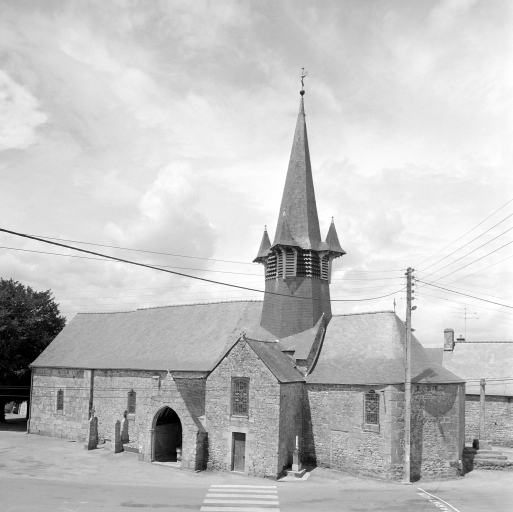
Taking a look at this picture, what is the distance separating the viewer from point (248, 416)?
28594 millimetres

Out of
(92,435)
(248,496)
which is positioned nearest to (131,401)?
(92,435)

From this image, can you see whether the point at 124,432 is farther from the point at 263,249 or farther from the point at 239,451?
the point at 263,249

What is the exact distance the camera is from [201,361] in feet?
113

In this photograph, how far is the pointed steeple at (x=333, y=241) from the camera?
35828 millimetres

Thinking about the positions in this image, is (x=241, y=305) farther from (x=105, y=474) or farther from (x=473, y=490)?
(x=473, y=490)

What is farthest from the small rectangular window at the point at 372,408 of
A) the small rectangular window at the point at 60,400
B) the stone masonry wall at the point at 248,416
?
the small rectangular window at the point at 60,400

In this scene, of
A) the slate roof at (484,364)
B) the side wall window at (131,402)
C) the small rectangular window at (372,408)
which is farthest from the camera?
the slate roof at (484,364)

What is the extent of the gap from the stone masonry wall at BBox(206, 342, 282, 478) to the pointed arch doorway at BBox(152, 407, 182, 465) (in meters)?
3.44

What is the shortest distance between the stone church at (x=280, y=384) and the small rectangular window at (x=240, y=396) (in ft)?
0.19

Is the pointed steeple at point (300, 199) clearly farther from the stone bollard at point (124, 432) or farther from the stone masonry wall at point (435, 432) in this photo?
the stone bollard at point (124, 432)

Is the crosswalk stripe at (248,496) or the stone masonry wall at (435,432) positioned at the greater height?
the stone masonry wall at (435,432)

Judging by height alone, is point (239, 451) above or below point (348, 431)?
below

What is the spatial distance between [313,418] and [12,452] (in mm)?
20150

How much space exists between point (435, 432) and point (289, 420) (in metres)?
8.06
